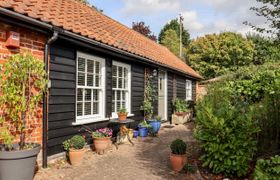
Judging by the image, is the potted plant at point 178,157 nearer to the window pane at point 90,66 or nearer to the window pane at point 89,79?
the window pane at point 89,79

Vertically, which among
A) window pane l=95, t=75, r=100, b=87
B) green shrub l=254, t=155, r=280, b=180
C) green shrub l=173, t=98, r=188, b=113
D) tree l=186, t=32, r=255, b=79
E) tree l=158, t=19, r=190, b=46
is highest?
tree l=158, t=19, r=190, b=46

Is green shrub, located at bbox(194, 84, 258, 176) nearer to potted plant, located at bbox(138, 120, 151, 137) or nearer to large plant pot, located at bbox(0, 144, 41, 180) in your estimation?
large plant pot, located at bbox(0, 144, 41, 180)

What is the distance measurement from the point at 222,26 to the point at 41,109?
33.3 metres

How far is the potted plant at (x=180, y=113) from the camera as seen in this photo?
13.5 m

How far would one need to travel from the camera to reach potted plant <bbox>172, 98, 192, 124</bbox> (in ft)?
44.2

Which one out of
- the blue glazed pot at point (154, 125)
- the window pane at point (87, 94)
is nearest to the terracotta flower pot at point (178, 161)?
the window pane at point (87, 94)

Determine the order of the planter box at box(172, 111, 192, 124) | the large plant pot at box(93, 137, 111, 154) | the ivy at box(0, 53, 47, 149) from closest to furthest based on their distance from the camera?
the ivy at box(0, 53, 47, 149) → the large plant pot at box(93, 137, 111, 154) → the planter box at box(172, 111, 192, 124)

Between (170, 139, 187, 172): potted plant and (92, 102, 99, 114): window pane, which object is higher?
(92, 102, 99, 114): window pane

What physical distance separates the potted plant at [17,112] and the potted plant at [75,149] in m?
1.26

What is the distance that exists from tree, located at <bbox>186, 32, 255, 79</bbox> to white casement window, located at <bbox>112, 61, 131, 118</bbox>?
20888 millimetres

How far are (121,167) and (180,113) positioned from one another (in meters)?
8.14

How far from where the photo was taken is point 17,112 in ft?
15.6

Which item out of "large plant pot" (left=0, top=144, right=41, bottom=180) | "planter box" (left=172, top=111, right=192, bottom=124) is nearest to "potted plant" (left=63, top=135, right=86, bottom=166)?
"large plant pot" (left=0, top=144, right=41, bottom=180)

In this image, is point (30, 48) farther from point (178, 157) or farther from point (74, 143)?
point (178, 157)
